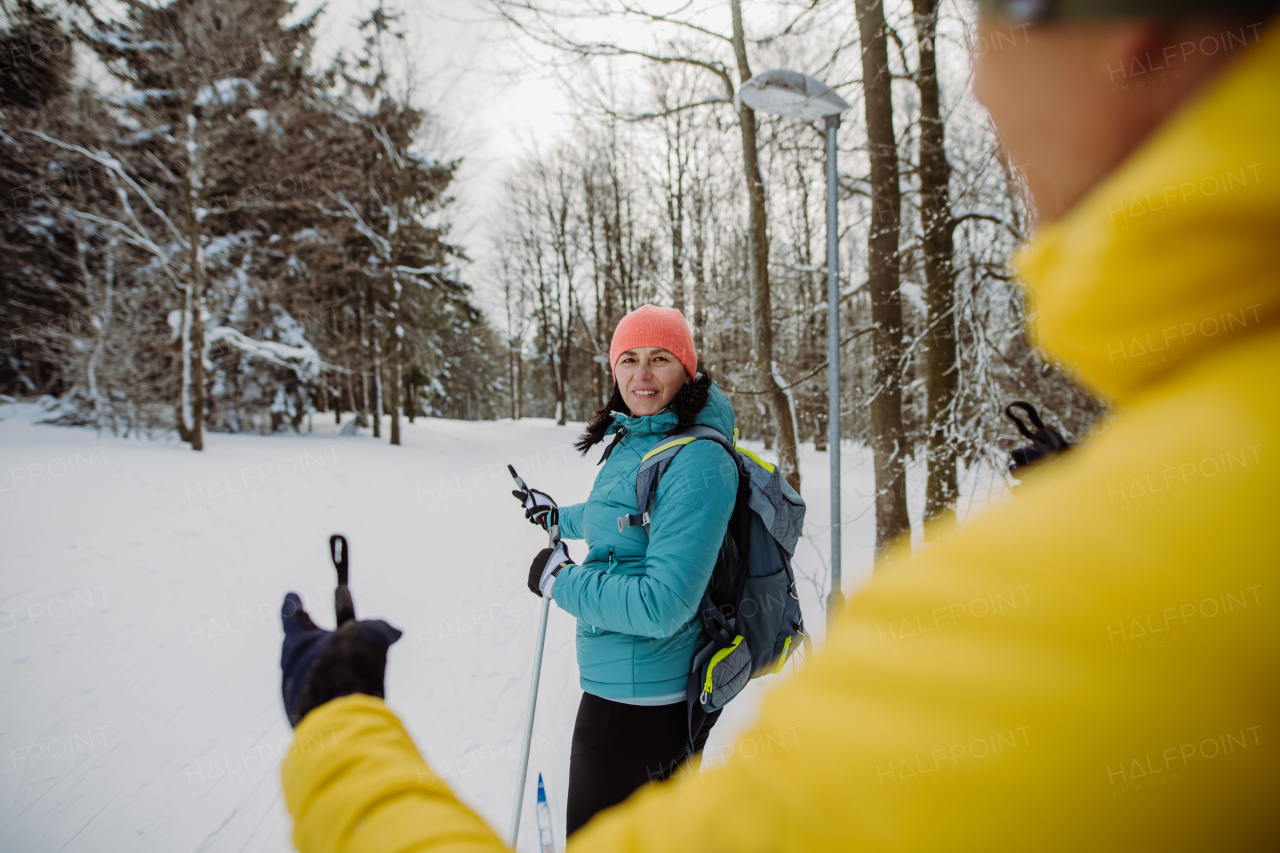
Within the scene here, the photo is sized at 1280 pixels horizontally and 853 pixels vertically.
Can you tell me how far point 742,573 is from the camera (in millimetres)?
2082

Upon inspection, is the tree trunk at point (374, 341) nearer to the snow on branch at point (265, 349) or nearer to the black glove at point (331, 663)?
the snow on branch at point (265, 349)

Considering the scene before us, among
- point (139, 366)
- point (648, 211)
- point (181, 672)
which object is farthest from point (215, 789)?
point (648, 211)

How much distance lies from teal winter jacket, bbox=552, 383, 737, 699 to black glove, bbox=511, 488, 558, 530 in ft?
1.65

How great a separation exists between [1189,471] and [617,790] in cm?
201

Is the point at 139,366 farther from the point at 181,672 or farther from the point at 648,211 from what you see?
the point at 648,211

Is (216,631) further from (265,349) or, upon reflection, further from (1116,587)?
(265,349)

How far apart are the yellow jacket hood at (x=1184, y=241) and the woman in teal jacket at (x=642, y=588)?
137cm


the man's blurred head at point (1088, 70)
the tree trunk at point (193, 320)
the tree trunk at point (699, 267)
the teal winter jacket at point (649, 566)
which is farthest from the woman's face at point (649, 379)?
the tree trunk at point (193, 320)

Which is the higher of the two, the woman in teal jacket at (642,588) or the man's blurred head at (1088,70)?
the man's blurred head at (1088,70)

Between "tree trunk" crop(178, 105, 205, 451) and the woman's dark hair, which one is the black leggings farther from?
"tree trunk" crop(178, 105, 205, 451)

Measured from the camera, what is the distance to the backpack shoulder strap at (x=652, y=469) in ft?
6.27

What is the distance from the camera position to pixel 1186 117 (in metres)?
0.40

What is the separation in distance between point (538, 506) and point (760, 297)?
18.2ft

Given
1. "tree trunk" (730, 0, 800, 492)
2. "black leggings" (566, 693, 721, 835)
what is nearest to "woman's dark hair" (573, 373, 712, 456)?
"black leggings" (566, 693, 721, 835)
